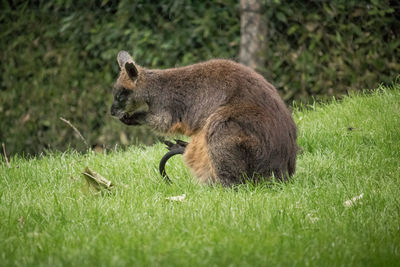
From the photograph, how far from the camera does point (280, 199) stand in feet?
13.7

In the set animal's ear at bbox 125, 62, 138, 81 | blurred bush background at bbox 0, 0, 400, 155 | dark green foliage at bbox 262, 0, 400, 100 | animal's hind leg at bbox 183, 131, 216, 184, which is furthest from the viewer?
blurred bush background at bbox 0, 0, 400, 155

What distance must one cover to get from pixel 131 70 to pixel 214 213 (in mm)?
2067

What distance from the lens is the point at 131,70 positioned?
17.6ft

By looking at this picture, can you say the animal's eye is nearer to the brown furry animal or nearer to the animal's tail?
the brown furry animal

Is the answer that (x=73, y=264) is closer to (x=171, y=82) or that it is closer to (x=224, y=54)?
(x=171, y=82)

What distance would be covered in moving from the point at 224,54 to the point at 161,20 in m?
1.14

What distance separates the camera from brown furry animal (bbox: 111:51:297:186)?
4613 mm

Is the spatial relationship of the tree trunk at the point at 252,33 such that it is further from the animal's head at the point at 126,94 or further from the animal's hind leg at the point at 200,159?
the animal's hind leg at the point at 200,159

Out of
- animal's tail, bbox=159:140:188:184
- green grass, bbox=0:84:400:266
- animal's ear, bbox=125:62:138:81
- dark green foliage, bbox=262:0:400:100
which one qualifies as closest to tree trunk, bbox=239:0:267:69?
dark green foliage, bbox=262:0:400:100

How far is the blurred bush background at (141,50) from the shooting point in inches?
288

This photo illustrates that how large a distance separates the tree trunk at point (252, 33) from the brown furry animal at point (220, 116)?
206 cm

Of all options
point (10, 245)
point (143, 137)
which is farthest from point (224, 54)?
point (10, 245)

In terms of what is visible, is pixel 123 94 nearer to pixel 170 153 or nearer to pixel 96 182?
pixel 170 153

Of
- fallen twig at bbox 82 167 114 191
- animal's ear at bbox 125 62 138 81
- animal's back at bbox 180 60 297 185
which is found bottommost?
fallen twig at bbox 82 167 114 191
